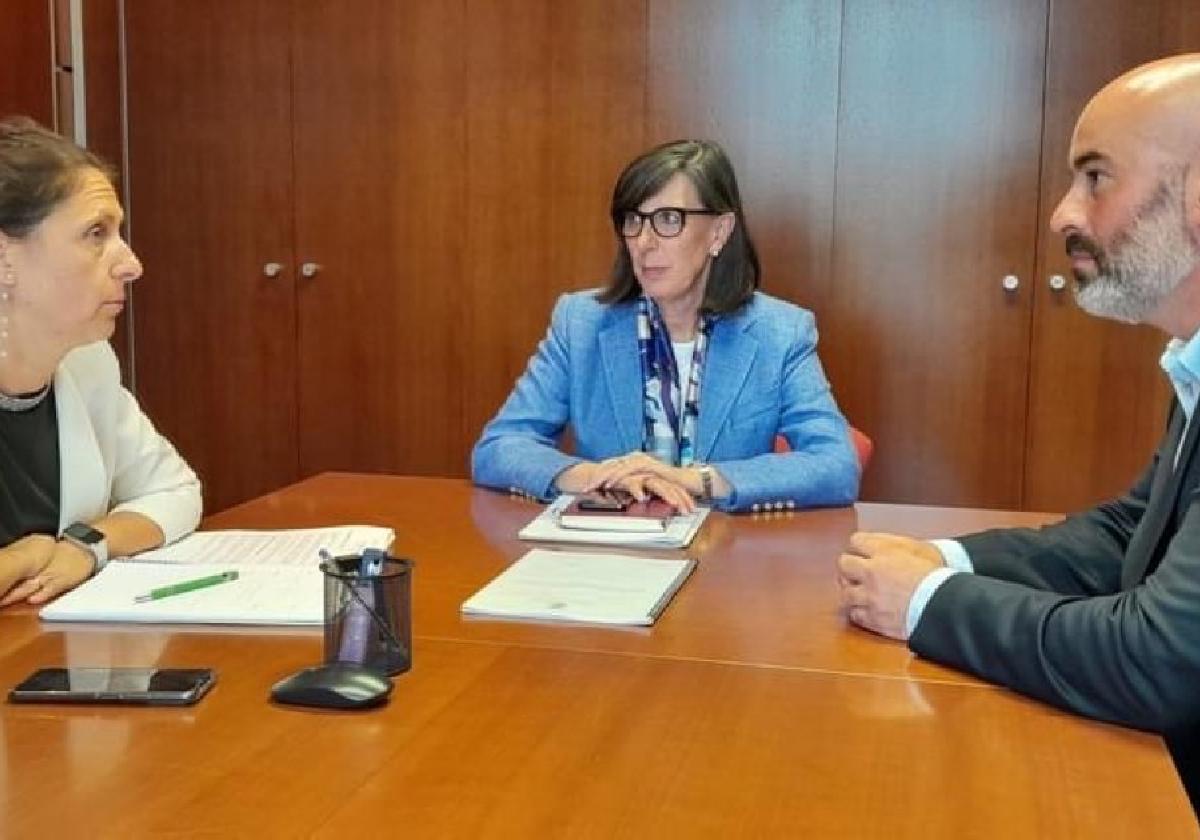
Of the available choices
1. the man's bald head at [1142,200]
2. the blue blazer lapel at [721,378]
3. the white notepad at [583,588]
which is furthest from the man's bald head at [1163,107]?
the blue blazer lapel at [721,378]

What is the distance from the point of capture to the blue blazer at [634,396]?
8.18 ft

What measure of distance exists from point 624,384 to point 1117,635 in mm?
1448

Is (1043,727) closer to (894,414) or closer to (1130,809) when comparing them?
(1130,809)

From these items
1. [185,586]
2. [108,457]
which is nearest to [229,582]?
[185,586]

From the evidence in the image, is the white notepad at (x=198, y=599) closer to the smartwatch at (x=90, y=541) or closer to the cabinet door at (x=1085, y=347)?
the smartwatch at (x=90, y=541)

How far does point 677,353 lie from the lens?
2.71 meters

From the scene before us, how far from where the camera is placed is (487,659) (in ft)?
4.78

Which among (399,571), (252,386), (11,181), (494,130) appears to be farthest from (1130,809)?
(252,386)

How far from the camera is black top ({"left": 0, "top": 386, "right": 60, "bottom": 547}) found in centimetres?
190

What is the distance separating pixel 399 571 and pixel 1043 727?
0.65m

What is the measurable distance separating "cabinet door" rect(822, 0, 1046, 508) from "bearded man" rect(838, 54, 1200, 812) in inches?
79.7

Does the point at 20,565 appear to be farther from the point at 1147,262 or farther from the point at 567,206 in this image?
the point at 567,206

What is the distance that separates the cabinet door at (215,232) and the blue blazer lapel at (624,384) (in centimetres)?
204

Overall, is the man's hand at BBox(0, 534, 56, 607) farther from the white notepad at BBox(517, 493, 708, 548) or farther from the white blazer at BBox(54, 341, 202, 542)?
the white notepad at BBox(517, 493, 708, 548)
